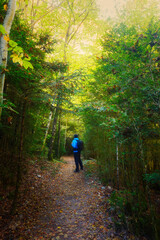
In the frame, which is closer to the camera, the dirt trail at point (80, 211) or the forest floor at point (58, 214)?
the forest floor at point (58, 214)

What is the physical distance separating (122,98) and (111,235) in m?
3.54

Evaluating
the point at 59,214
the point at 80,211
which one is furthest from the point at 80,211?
the point at 59,214

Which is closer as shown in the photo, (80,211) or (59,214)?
(59,214)

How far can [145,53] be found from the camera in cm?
301

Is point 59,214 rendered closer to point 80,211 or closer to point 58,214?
point 58,214

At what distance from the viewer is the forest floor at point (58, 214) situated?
2717 millimetres

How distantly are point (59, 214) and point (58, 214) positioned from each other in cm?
3

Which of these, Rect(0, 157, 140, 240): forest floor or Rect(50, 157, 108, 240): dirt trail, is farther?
Rect(50, 157, 108, 240): dirt trail

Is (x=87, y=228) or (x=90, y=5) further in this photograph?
(x=90, y=5)

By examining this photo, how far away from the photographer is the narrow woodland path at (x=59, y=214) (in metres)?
2.73

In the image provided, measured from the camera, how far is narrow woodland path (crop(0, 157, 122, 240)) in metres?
2.73

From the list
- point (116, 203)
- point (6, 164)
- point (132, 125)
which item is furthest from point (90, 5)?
point (116, 203)

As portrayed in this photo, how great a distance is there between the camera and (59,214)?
11.6 ft

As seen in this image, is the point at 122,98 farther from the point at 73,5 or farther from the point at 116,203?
the point at 73,5
